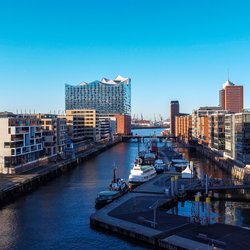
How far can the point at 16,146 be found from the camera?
56844mm

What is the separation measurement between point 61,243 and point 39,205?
1190cm

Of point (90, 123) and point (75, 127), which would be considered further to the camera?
point (90, 123)

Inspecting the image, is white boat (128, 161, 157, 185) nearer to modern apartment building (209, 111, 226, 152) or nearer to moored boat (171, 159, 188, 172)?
moored boat (171, 159, 188, 172)

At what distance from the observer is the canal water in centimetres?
2711

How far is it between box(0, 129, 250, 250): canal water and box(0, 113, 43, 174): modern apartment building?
8.32 metres

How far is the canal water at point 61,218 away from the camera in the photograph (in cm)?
2711

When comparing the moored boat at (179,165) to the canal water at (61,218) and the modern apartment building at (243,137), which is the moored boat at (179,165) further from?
the canal water at (61,218)

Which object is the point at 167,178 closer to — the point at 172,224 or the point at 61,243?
the point at 172,224

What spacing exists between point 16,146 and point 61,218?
26114 mm

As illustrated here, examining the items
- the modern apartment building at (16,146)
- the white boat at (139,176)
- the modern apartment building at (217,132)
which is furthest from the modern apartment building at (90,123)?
the white boat at (139,176)

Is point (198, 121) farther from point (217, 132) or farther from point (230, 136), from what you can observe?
point (230, 136)

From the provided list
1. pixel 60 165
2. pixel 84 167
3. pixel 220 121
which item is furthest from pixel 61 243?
pixel 220 121

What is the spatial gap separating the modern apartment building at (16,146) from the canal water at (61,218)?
832 cm

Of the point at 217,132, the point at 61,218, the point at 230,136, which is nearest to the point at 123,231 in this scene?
the point at 61,218
